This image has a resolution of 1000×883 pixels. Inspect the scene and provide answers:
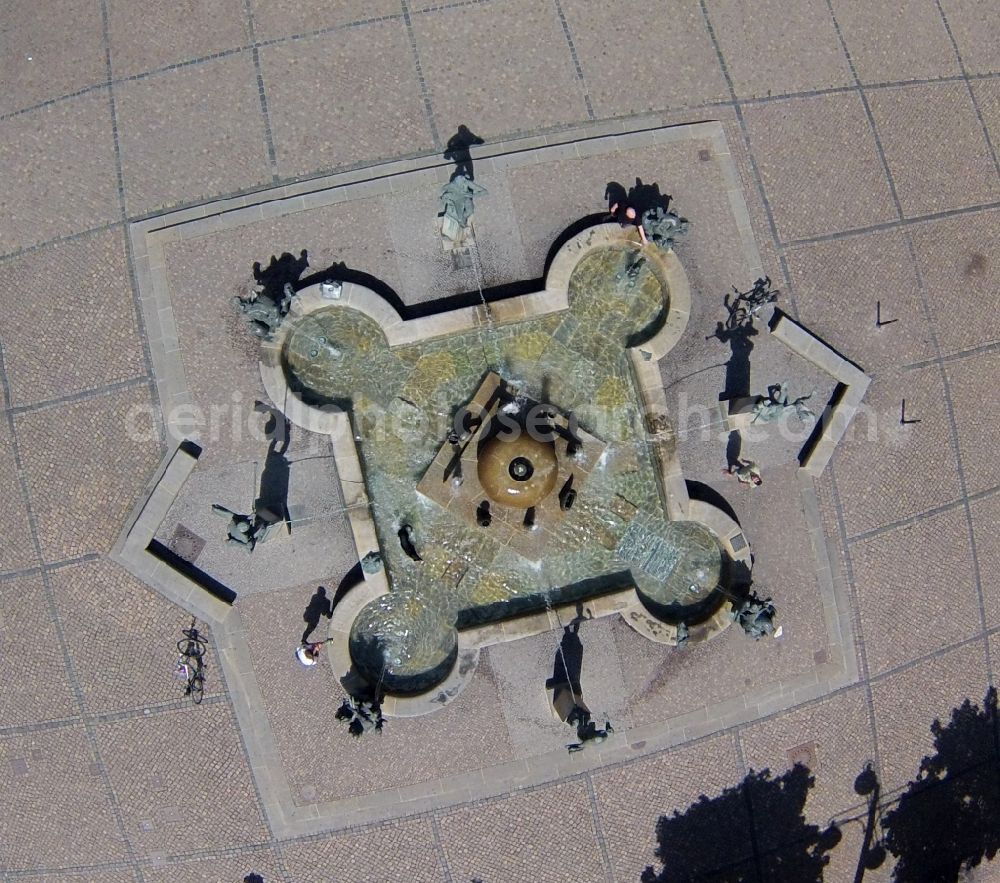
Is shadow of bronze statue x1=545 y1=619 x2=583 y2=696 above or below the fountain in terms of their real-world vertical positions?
below

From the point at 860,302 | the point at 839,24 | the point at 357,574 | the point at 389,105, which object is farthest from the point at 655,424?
→ the point at 839,24

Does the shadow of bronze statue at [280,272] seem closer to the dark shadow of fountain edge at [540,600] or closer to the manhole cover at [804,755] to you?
the dark shadow of fountain edge at [540,600]

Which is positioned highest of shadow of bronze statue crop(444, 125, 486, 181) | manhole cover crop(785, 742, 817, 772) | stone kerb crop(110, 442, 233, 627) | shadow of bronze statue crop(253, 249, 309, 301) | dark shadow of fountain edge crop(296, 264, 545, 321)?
shadow of bronze statue crop(444, 125, 486, 181)

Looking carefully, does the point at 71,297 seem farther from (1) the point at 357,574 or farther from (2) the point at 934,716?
(2) the point at 934,716

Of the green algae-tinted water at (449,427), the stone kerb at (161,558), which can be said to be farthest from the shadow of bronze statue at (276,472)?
the stone kerb at (161,558)

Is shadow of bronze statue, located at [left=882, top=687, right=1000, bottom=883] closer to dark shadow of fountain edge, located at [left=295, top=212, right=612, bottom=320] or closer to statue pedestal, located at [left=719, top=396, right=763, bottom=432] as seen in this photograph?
statue pedestal, located at [left=719, top=396, right=763, bottom=432]

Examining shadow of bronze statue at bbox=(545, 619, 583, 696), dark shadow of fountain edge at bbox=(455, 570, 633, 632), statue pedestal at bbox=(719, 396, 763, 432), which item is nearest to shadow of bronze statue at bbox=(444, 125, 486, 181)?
statue pedestal at bbox=(719, 396, 763, 432)

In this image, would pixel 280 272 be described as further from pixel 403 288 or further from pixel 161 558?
pixel 161 558
